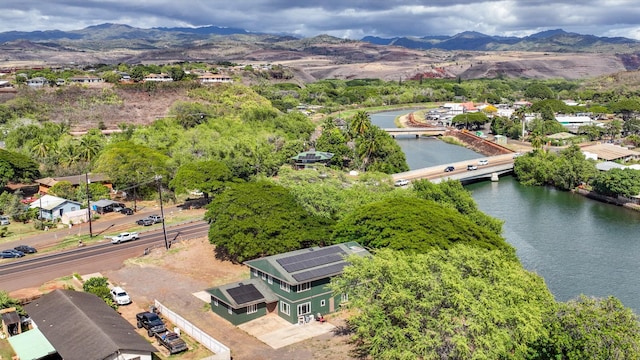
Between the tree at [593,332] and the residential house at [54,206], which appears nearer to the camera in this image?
the tree at [593,332]

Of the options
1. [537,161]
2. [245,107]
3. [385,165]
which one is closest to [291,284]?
[385,165]

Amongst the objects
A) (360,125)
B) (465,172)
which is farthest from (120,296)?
(360,125)

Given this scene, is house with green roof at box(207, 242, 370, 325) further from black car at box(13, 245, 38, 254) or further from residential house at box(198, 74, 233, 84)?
residential house at box(198, 74, 233, 84)

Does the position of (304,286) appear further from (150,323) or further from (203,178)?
(203,178)

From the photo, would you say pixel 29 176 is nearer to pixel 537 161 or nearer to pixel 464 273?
pixel 464 273

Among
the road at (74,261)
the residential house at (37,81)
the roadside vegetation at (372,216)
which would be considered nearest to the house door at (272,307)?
the roadside vegetation at (372,216)

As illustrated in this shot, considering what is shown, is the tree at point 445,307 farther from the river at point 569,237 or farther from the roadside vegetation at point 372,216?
the river at point 569,237

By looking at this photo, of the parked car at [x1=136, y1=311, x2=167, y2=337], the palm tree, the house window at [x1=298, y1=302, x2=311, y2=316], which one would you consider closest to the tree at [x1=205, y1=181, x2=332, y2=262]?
the house window at [x1=298, y1=302, x2=311, y2=316]
